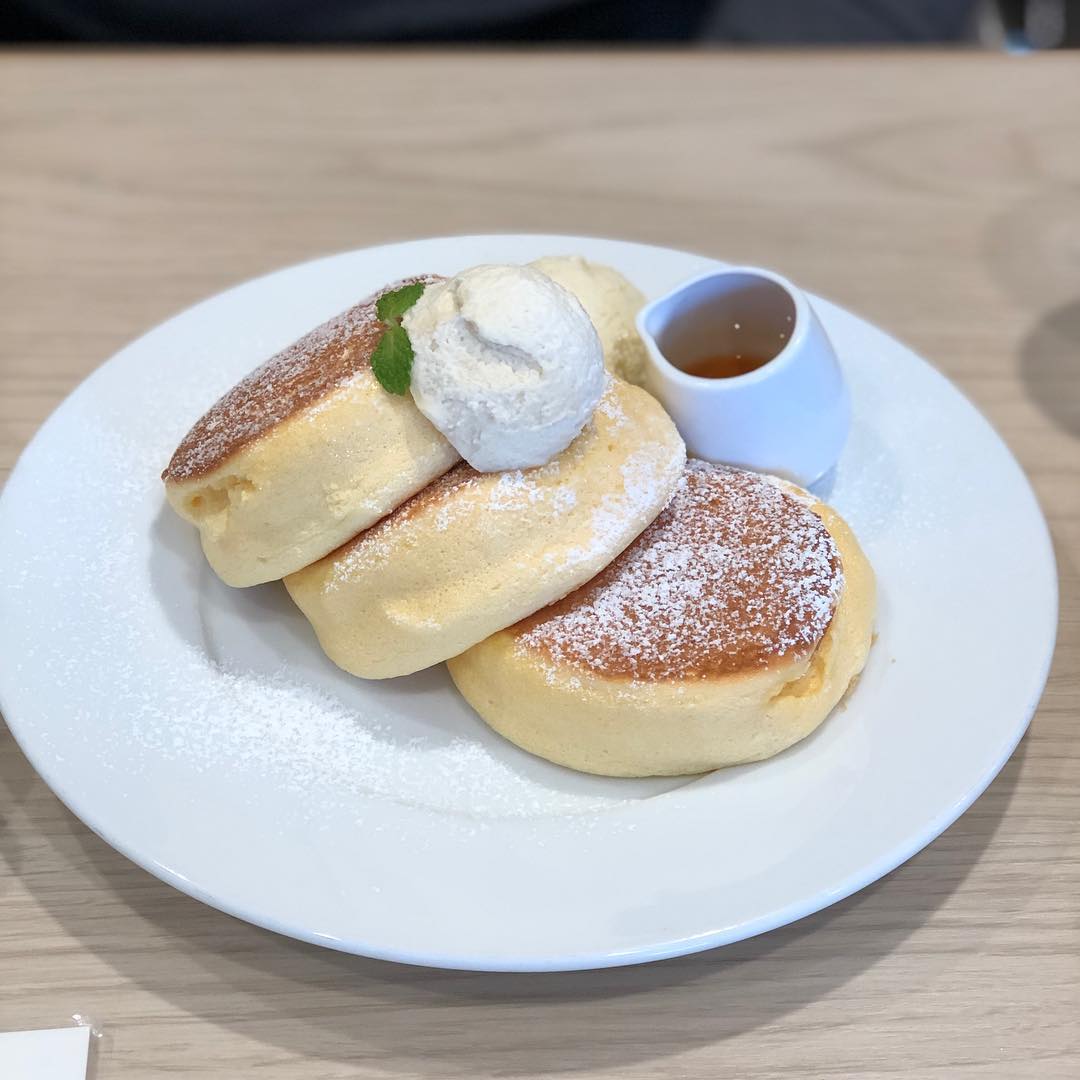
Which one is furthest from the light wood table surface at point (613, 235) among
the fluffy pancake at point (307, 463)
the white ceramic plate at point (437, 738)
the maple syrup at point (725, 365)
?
the maple syrup at point (725, 365)

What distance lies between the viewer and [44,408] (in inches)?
61.7

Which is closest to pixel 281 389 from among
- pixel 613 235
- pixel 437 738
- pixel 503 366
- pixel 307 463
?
pixel 307 463

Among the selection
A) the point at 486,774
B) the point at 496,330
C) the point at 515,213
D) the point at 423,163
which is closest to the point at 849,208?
the point at 515,213

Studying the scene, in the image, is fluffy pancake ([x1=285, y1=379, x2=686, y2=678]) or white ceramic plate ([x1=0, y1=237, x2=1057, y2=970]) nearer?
white ceramic plate ([x1=0, y1=237, x2=1057, y2=970])

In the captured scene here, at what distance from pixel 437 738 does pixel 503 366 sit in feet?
1.23

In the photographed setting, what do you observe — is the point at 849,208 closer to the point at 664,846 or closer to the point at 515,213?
the point at 515,213

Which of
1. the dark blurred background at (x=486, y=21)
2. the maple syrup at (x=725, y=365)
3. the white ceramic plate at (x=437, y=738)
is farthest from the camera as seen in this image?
the dark blurred background at (x=486, y=21)

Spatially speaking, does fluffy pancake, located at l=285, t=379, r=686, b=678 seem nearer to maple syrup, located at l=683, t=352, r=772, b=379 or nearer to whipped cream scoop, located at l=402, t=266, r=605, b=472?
whipped cream scoop, located at l=402, t=266, r=605, b=472

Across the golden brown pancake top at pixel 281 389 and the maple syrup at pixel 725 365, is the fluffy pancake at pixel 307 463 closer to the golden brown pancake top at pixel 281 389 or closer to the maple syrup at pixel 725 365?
the golden brown pancake top at pixel 281 389

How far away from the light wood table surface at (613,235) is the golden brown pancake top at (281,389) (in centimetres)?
37

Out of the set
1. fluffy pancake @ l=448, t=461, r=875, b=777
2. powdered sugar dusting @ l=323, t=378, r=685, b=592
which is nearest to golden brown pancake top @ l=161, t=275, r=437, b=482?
powdered sugar dusting @ l=323, t=378, r=685, b=592

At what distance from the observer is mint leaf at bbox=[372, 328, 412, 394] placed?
108 centimetres

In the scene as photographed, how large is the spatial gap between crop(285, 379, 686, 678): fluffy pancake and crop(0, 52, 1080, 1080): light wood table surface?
30 cm

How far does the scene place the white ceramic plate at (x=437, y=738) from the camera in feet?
3.05
